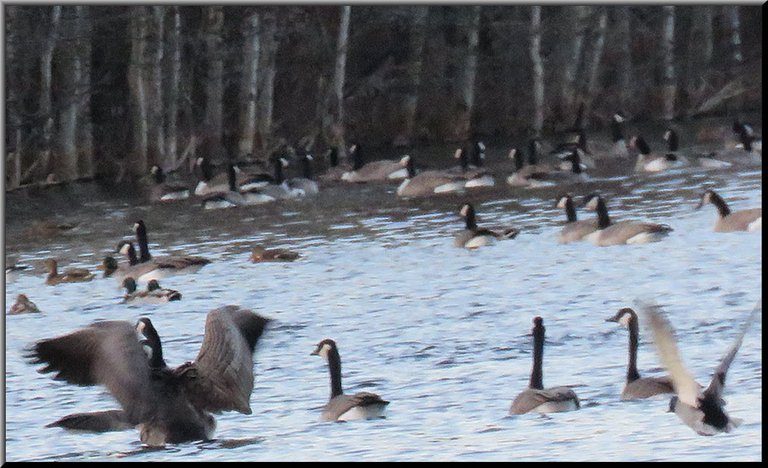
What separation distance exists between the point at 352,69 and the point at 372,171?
400mm

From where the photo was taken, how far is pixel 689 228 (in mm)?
9391

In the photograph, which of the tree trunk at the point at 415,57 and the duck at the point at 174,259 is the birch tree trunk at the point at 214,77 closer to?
the duck at the point at 174,259

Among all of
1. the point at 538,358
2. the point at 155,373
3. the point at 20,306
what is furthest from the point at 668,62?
the point at 20,306

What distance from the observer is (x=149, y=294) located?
936cm

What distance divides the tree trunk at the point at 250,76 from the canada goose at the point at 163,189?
0.34 m

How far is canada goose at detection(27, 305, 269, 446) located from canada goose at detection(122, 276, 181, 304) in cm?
10

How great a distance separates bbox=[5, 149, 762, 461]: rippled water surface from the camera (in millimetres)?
9188

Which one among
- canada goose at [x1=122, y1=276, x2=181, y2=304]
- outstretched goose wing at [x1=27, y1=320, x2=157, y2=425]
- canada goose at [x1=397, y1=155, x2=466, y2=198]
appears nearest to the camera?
outstretched goose wing at [x1=27, y1=320, x2=157, y2=425]

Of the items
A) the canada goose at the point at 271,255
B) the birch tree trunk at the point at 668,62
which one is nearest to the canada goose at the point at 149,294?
the canada goose at the point at 271,255

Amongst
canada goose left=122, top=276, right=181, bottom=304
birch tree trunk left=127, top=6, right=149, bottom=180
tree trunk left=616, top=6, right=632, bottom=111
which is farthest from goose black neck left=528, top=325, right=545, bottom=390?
birch tree trunk left=127, top=6, right=149, bottom=180

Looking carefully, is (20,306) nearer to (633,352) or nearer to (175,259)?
(175,259)

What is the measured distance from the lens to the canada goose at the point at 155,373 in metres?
9.20

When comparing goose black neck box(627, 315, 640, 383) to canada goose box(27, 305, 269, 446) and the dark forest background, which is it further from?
canada goose box(27, 305, 269, 446)

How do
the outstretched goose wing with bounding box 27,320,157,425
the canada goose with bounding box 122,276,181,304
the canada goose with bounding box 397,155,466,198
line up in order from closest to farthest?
the outstretched goose wing with bounding box 27,320,157,425
the canada goose with bounding box 122,276,181,304
the canada goose with bounding box 397,155,466,198
